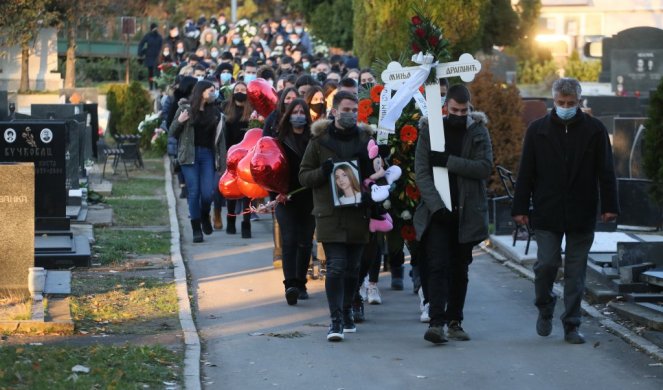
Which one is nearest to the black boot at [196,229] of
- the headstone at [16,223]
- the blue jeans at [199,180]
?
the blue jeans at [199,180]

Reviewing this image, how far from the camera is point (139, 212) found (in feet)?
62.1

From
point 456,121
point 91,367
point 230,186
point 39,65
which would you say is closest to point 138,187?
point 230,186

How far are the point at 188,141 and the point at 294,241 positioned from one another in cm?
444

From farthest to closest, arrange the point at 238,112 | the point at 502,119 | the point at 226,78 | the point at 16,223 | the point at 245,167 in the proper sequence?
the point at 226,78 < the point at 502,119 < the point at 238,112 < the point at 245,167 < the point at 16,223

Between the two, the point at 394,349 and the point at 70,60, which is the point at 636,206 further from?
the point at 70,60

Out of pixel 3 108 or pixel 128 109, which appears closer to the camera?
pixel 3 108

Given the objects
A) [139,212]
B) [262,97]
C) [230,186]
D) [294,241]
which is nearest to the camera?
[294,241]

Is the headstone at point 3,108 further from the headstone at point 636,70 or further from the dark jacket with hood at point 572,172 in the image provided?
the headstone at point 636,70

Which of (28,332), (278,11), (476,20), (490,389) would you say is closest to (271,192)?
(28,332)

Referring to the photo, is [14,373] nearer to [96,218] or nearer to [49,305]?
[49,305]

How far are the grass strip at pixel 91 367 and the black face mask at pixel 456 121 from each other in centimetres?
255

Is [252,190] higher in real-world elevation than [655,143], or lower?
lower

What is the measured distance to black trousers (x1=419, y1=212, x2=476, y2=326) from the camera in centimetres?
1002

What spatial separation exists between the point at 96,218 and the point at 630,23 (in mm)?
52754
